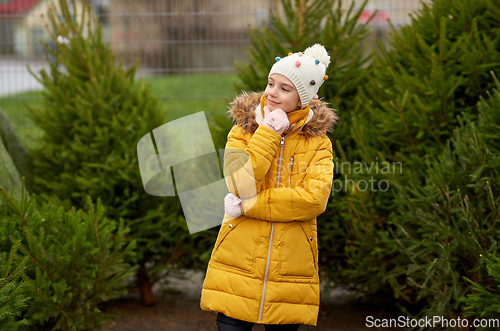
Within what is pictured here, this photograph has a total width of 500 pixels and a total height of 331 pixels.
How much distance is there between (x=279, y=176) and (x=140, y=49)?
4954mm

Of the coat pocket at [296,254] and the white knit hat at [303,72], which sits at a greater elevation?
the white knit hat at [303,72]

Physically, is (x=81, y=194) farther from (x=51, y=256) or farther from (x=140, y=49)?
(x=140, y=49)

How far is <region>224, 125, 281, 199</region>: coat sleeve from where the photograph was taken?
230 centimetres

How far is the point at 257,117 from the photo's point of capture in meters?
2.48

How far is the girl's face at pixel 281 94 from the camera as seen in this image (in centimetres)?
239

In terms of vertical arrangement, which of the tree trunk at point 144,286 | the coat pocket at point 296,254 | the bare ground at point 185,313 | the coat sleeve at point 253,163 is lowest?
the bare ground at point 185,313

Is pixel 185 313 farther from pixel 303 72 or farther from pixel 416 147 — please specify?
pixel 303 72

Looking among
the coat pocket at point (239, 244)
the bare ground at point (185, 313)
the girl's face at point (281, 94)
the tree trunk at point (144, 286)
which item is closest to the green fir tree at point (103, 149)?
the tree trunk at point (144, 286)

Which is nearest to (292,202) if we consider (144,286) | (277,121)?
(277,121)

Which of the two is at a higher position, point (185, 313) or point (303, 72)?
point (303, 72)

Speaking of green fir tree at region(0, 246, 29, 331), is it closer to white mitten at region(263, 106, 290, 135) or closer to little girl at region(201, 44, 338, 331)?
little girl at region(201, 44, 338, 331)

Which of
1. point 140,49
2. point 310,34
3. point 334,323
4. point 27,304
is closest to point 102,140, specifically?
point 27,304

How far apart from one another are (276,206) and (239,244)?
271 mm

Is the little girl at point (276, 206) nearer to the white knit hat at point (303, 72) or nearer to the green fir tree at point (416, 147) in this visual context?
the white knit hat at point (303, 72)
